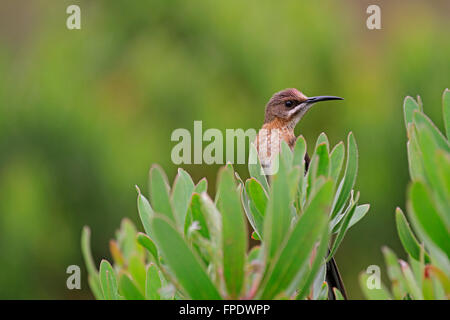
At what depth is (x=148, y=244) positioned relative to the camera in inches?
30.1

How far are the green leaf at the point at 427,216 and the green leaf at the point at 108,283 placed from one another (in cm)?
42

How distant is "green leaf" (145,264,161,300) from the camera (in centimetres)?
73

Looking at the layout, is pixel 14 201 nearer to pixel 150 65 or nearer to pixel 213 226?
pixel 150 65

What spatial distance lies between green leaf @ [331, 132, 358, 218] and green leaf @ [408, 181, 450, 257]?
228 millimetres

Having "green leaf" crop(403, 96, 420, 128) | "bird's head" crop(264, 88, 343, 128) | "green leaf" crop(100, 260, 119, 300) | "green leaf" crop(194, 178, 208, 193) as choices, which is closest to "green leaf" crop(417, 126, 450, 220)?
"green leaf" crop(403, 96, 420, 128)

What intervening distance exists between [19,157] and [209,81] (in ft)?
5.57

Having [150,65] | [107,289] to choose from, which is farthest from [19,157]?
[107,289]

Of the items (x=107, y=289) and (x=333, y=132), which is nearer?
(x=107, y=289)

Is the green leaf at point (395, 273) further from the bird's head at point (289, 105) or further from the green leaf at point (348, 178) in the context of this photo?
the bird's head at point (289, 105)

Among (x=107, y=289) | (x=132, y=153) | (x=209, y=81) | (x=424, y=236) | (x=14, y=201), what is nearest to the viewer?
(x=424, y=236)

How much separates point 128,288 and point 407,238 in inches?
14.9

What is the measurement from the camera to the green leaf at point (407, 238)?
2.46 ft
